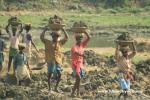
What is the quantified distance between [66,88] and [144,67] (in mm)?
3103

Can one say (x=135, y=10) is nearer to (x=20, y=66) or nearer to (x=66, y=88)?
(x=66, y=88)

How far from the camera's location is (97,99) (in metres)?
13.0

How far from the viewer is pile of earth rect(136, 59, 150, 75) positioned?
602 inches

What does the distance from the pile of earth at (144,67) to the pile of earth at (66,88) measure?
1.02 metres

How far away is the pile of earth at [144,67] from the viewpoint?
15302 mm

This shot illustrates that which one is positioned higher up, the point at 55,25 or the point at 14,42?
the point at 55,25

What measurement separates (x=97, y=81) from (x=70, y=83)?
737 millimetres

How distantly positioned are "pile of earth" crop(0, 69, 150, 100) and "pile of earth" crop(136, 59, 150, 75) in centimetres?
102

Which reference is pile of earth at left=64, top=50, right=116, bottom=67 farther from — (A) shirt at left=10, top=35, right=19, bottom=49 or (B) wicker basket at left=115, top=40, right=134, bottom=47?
(B) wicker basket at left=115, top=40, right=134, bottom=47

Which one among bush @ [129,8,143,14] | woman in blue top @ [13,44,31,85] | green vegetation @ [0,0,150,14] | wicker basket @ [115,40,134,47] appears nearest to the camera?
wicker basket @ [115,40,134,47]

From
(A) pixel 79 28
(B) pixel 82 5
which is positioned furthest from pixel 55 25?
(B) pixel 82 5

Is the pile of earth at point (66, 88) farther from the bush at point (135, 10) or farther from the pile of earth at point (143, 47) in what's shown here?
the bush at point (135, 10)

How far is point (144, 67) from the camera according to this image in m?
15.6

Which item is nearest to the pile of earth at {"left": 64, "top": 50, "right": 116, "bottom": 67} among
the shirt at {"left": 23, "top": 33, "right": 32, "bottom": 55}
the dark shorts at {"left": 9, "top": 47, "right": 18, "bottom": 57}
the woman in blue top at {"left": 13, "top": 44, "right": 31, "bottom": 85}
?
the shirt at {"left": 23, "top": 33, "right": 32, "bottom": 55}
